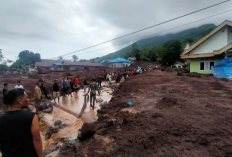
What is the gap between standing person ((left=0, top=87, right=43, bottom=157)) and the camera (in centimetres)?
192

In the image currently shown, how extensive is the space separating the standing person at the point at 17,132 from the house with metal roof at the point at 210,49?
1839 centimetres

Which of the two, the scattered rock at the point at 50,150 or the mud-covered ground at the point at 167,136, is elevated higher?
the mud-covered ground at the point at 167,136

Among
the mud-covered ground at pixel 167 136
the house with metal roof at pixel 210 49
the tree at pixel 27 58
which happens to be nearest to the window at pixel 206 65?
the house with metal roof at pixel 210 49

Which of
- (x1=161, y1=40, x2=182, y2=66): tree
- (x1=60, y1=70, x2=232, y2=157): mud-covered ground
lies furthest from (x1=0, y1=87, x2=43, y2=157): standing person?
(x1=161, y1=40, x2=182, y2=66): tree

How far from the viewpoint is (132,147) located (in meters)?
3.63

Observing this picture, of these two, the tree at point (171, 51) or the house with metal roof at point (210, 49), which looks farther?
the tree at point (171, 51)

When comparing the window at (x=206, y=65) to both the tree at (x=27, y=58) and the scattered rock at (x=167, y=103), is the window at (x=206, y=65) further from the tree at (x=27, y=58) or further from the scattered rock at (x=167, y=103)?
the tree at (x=27, y=58)

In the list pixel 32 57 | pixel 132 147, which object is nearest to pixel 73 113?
pixel 132 147

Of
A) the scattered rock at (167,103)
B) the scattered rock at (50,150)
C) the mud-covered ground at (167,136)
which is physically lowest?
the scattered rock at (50,150)

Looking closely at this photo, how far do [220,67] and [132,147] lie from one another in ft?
48.5

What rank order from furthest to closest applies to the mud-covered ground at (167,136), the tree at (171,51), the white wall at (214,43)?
the tree at (171,51) → the white wall at (214,43) → the mud-covered ground at (167,136)

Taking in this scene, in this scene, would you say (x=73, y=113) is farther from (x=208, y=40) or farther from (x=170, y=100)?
(x=208, y=40)

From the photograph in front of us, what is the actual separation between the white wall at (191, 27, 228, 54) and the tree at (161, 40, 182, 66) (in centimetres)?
1133

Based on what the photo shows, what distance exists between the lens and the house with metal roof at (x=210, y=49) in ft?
55.5
